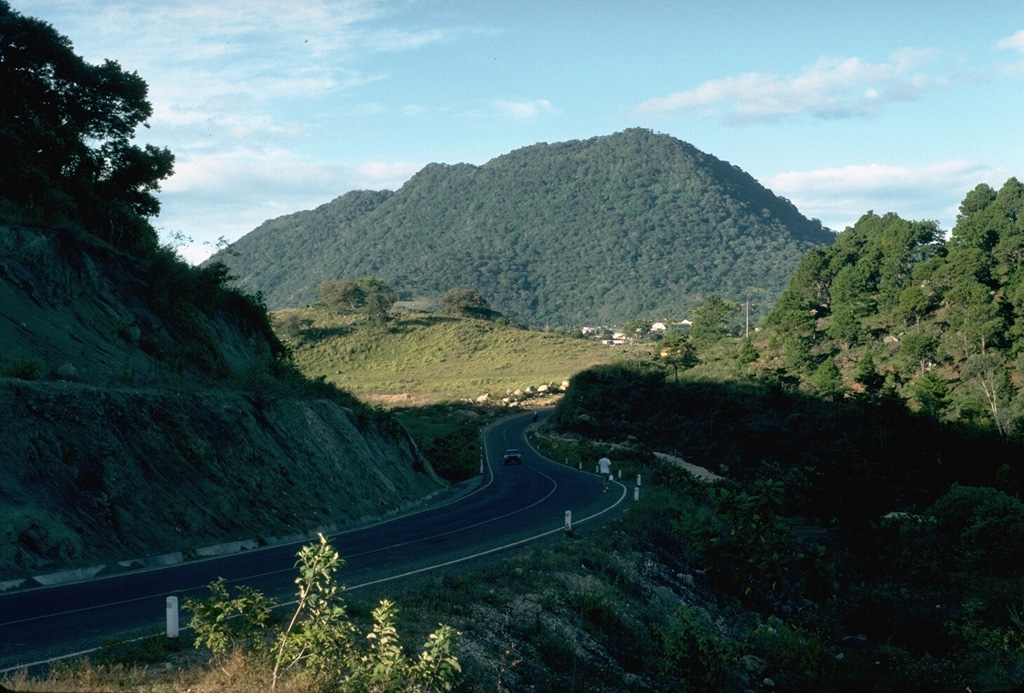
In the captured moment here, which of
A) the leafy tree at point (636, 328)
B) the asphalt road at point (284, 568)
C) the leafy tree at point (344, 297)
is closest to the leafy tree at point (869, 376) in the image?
the asphalt road at point (284, 568)

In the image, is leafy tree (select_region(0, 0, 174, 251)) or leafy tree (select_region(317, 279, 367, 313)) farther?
leafy tree (select_region(317, 279, 367, 313))

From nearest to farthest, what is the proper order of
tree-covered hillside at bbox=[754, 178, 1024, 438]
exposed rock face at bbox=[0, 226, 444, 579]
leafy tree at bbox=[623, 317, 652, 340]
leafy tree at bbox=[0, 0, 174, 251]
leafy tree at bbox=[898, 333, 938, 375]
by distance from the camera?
exposed rock face at bbox=[0, 226, 444, 579], leafy tree at bbox=[0, 0, 174, 251], tree-covered hillside at bbox=[754, 178, 1024, 438], leafy tree at bbox=[898, 333, 938, 375], leafy tree at bbox=[623, 317, 652, 340]

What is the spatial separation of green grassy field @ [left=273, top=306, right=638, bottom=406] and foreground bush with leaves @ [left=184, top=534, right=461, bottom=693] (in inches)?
3628

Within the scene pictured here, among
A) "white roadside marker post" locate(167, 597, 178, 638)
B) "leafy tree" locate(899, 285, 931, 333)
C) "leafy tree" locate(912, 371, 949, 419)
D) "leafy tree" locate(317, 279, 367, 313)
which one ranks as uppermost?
"leafy tree" locate(317, 279, 367, 313)

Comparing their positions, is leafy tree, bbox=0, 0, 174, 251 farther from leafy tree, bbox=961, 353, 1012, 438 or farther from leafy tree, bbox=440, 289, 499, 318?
leafy tree, bbox=440, 289, 499, 318

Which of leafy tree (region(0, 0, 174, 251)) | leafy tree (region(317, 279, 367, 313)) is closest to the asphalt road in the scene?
leafy tree (region(0, 0, 174, 251))

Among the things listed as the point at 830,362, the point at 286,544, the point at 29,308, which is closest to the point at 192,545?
the point at 286,544

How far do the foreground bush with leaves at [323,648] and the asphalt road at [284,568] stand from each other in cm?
227

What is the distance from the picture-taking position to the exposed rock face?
17.6 m

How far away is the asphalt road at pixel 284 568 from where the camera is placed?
11.5 meters

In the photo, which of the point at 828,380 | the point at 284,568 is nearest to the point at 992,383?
the point at 828,380

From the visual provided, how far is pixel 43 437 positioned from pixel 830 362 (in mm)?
63085

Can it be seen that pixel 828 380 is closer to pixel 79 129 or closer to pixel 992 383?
pixel 992 383

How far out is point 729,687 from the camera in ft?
56.4
